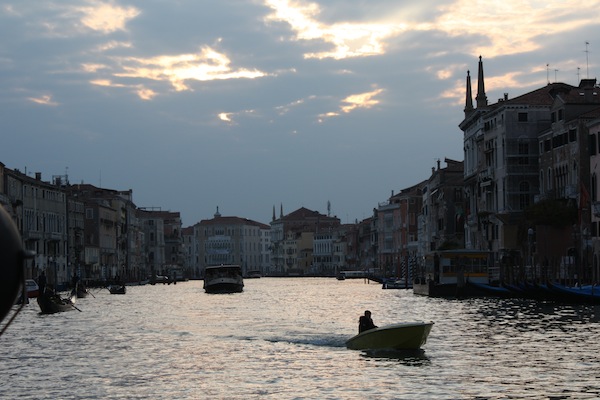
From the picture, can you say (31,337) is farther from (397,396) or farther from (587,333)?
(397,396)

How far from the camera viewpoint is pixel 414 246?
434ft

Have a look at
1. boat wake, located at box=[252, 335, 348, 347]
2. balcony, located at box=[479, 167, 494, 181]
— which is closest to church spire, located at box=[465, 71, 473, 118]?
balcony, located at box=[479, 167, 494, 181]

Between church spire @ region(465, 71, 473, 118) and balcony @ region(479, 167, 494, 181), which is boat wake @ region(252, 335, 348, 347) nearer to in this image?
balcony @ region(479, 167, 494, 181)

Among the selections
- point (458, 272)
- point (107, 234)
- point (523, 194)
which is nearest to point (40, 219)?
point (107, 234)

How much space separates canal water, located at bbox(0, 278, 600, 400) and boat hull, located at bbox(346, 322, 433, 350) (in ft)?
0.93

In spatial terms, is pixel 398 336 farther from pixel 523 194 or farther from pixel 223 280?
pixel 223 280

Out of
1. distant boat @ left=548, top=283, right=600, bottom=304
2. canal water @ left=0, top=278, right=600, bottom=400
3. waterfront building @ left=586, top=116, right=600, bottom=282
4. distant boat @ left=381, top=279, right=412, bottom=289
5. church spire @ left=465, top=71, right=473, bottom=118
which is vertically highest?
church spire @ left=465, top=71, right=473, bottom=118

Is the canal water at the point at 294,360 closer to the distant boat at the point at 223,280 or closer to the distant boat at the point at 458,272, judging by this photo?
the distant boat at the point at 458,272

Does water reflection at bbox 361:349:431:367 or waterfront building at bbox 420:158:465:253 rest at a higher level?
waterfront building at bbox 420:158:465:253

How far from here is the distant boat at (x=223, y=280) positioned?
81.9m

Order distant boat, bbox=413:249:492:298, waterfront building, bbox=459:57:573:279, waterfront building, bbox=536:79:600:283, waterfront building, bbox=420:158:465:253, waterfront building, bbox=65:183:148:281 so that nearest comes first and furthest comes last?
waterfront building, bbox=536:79:600:283, distant boat, bbox=413:249:492:298, waterfront building, bbox=459:57:573:279, waterfront building, bbox=420:158:465:253, waterfront building, bbox=65:183:148:281

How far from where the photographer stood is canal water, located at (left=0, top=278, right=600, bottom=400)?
19.0m

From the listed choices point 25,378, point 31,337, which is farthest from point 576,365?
point 31,337

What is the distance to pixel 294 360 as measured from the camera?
958 inches
